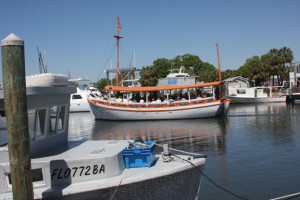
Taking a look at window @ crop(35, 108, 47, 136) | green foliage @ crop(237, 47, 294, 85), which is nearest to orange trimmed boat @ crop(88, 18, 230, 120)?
window @ crop(35, 108, 47, 136)

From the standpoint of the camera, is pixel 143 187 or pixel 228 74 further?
pixel 228 74

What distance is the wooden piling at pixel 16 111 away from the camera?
16.4 ft

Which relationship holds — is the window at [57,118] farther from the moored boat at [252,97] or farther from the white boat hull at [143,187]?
the moored boat at [252,97]

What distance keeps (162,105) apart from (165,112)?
68 centimetres

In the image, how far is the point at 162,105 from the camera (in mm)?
27219

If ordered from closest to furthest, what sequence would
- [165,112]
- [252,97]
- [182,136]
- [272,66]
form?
[182,136] → [165,112] → [252,97] → [272,66]

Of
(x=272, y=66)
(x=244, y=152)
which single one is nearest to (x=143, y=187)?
(x=244, y=152)

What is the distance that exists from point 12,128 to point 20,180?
2.85 ft

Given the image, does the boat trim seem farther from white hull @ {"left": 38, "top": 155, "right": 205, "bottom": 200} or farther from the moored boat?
the moored boat

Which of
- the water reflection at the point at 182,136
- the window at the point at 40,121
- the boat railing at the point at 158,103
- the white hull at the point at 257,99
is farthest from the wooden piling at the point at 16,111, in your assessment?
the white hull at the point at 257,99

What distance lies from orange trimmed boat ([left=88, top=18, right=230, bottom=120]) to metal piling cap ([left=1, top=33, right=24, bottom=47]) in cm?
2217

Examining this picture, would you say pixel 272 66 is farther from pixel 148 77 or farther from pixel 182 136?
pixel 182 136

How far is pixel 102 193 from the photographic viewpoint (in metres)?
5.76

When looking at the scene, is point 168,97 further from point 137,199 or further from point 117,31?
point 137,199
